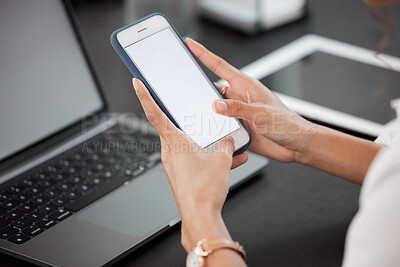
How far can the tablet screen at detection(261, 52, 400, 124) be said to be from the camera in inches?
45.9

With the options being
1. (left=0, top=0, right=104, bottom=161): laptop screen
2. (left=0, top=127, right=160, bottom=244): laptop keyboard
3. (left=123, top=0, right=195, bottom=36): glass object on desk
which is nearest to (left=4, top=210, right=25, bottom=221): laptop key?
(left=0, top=127, right=160, bottom=244): laptop keyboard

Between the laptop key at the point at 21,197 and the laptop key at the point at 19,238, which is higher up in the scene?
the laptop key at the point at 21,197

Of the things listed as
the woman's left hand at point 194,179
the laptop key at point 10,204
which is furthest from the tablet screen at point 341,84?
the laptop key at point 10,204

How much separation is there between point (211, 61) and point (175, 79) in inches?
3.4

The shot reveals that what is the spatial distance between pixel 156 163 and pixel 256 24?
2.51ft

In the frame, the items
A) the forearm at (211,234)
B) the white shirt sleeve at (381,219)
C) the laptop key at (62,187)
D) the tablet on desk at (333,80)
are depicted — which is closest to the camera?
the white shirt sleeve at (381,219)

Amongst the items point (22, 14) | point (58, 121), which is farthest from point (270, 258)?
point (22, 14)

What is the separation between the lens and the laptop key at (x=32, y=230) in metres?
0.78

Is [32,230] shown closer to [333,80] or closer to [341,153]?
[341,153]

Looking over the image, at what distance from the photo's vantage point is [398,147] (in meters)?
0.52

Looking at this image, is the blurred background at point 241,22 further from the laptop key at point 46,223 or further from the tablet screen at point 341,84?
the laptop key at point 46,223

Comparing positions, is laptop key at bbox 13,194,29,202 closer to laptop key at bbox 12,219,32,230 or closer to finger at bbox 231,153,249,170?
laptop key at bbox 12,219,32,230

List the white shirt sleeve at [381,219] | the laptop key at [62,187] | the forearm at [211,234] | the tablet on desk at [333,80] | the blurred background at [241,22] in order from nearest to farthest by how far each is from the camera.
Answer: the white shirt sleeve at [381,219]
the forearm at [211,234]
the laptop key at [62,187]
the tablet on desk at [333,80]
the blurred background at [241,22]

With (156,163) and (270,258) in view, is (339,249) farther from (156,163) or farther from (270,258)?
(156,163)
